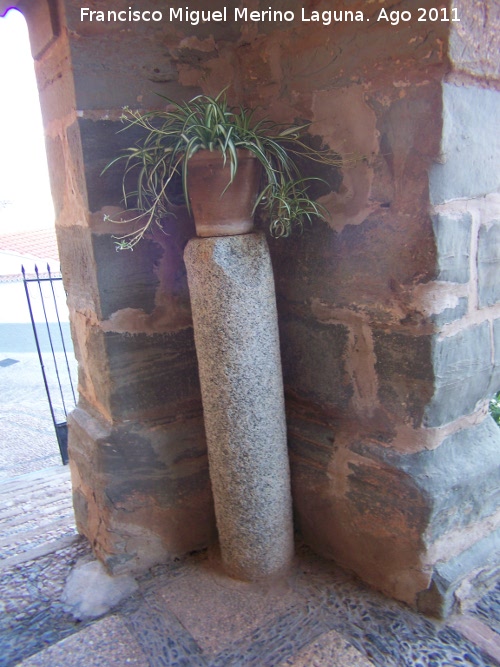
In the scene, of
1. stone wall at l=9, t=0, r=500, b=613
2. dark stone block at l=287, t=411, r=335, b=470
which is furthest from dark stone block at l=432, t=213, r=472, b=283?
dark stone block at l=287, t=411, r=335, b=470

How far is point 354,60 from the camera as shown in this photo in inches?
49.0

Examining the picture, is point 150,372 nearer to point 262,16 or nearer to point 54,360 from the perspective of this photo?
point 262,16

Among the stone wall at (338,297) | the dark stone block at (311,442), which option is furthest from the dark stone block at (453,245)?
the dark stone block at (311,442)

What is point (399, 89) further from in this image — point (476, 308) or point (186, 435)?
point (186, 435)

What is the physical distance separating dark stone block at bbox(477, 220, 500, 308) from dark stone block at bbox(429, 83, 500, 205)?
10 cm

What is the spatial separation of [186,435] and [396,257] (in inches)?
34.9

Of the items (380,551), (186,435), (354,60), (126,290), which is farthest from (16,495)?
(354,60)

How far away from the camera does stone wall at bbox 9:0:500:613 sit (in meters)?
1.19

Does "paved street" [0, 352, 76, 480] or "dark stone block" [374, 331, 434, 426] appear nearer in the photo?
"dark stone block" [374, 331, 434, 426]

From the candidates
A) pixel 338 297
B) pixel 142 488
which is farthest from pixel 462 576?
pixel 142 488

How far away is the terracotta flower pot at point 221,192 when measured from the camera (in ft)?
4.03

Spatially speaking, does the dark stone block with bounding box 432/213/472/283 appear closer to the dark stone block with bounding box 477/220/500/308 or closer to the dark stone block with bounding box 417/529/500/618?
the dark stone block with bounding box 477/220/500/308

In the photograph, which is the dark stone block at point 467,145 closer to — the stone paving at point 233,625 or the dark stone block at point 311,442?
the dark stone block at point 311,442

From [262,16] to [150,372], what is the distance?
110 centimetres
